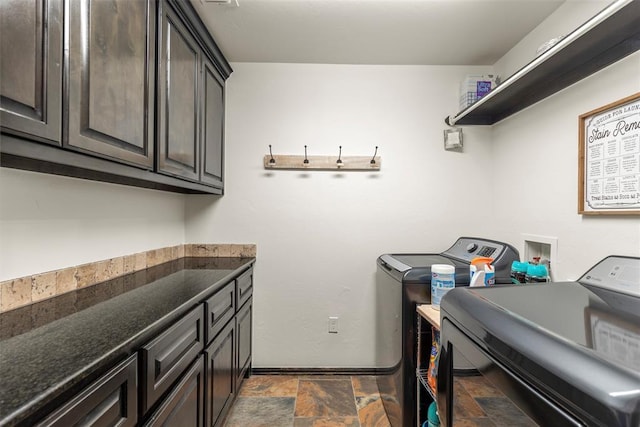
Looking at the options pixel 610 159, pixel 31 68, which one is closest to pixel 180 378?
pixel 31 68

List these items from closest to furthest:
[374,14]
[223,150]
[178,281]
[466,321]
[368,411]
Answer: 1. [466,321]
2. [178,281]
3. [374,14]
4. [368,411]
5. [223,150]

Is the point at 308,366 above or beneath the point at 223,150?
beneath

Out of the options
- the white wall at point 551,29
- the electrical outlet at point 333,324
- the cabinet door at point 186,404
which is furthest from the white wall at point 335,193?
the cabinet door at point 186,404

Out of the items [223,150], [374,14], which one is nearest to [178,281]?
[223,150]

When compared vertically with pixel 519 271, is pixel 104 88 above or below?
above

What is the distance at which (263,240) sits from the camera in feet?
7.24

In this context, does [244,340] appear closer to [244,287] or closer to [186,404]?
[244,287]

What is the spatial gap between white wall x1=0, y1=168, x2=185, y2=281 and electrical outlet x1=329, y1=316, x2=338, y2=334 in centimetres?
139

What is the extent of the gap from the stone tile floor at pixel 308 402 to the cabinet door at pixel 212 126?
1.49 meters

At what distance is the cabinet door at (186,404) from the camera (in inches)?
37.0

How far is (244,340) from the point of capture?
1.96 meters

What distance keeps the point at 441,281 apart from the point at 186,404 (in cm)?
125

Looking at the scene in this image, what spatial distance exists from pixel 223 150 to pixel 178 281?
1130 millimetres

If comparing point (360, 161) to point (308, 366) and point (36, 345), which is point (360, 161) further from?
point (36, 345)
